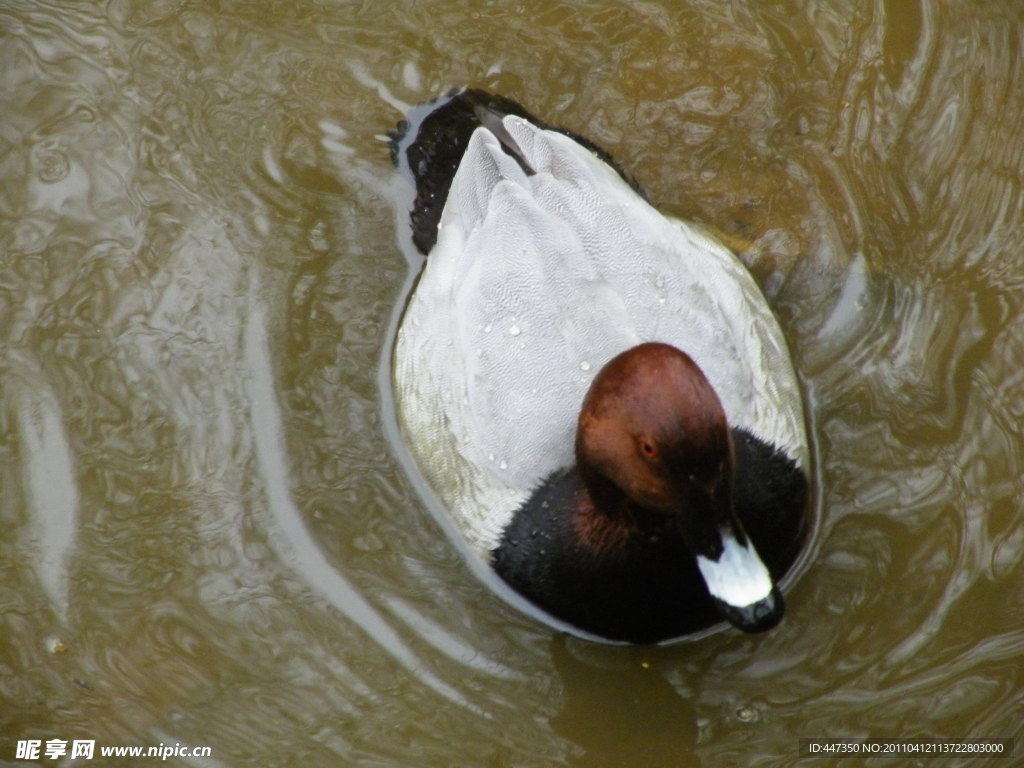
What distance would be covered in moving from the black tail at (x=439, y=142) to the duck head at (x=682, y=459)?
163cm

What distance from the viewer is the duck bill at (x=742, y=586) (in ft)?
13.1

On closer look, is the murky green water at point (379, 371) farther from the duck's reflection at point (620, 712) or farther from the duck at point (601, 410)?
the duck at point (601, 410)

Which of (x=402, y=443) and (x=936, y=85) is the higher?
(x=936, y=85)

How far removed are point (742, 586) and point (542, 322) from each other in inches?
49.2

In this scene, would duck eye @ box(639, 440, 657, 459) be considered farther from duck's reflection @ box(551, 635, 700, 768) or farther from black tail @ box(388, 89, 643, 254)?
black tail @ box(388, 89, 643, 254)

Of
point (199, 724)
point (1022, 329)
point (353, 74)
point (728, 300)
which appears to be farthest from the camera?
point (353, 74)

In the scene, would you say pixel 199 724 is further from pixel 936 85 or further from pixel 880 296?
pixel 936 85

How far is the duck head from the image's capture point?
12.8 ft

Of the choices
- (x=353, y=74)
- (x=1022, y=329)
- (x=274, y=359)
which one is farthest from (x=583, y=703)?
(x=353, y=74)

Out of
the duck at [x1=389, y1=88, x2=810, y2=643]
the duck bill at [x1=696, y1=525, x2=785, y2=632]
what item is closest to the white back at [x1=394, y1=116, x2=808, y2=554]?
the duck at [x1=389, y1=88, x2=810, y2=643]

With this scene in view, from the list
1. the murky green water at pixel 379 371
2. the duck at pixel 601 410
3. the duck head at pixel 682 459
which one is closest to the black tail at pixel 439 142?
the murky green water at pixel 379 371

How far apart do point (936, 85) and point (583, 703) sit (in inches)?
139

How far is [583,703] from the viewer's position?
15.1 ft

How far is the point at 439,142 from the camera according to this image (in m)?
5.56
